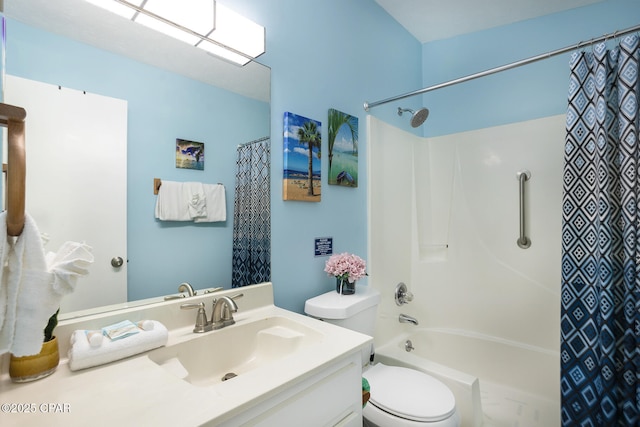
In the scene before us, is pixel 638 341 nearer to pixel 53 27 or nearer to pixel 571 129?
pixel 571 129

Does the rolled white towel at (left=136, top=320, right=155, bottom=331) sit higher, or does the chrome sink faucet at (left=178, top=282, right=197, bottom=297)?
the chrome sink faucet at (left=178, top=282, right=197, bottom=297)

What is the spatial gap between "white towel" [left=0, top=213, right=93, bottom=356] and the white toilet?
0.94 metres

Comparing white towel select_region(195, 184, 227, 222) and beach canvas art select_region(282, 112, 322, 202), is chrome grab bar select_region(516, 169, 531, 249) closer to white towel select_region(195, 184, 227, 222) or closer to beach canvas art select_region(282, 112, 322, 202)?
beach canvas art select_region(282, 112, 322, 202)

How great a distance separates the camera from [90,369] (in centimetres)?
77

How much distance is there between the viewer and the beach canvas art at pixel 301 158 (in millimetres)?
1390

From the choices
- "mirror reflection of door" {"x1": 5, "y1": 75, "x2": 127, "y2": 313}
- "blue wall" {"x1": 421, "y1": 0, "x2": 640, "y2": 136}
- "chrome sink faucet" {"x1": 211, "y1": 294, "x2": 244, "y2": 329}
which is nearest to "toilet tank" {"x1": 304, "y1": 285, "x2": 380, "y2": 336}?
"chrome sink faucet" {"x1": 211, "y1": 294, "x2": 244, "y2": 329}

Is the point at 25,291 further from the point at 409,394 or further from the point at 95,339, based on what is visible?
the point at 409,394

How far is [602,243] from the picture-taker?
1271 mm

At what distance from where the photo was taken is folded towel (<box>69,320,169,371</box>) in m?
0.76

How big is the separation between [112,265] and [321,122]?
1.11 m

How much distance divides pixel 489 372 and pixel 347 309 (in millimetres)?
1379

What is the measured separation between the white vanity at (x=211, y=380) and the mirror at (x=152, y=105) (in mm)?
136

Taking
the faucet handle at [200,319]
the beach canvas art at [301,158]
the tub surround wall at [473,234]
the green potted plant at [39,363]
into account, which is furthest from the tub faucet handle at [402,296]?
the green potted plant at [39,363]

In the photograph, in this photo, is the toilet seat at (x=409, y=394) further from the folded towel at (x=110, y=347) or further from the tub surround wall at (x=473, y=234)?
the folded towel at (x=110, y=347)
